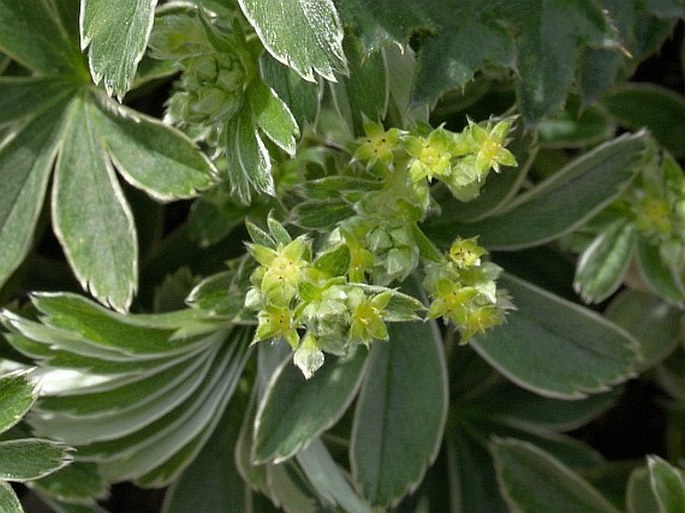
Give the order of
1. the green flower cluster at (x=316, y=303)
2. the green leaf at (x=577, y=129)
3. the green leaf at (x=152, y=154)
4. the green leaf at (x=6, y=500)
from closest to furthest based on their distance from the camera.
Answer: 1. the green flower cluster at (x=316, y=303)
2. the green leaf at (x=6, y=500)
3. the green leaf at (x=152, y=154)
4. the green leaf at (x=577, y=129)

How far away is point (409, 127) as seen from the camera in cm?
107

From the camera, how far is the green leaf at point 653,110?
1594mm

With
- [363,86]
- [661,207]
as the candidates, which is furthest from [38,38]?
[661,207]

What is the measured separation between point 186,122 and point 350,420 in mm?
587

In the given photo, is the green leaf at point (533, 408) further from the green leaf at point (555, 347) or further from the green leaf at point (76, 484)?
the green leaf at point (76, 484)

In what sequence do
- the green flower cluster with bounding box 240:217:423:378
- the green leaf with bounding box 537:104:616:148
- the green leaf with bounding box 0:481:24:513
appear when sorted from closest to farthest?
the green flower cluster with bounding box 240:217:423:378 < the green leaf with bounding box 0:481:24:513 < the green leaf with bounding box 537:104:616:148

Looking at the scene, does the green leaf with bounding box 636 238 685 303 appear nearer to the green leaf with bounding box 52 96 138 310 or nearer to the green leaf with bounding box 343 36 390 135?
the green leaf with bounding box 343 36 390 135

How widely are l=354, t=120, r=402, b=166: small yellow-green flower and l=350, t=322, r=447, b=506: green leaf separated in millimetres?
297

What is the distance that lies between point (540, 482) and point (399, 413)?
1.11ft

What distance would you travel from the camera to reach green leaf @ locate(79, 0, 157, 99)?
3.17 ft

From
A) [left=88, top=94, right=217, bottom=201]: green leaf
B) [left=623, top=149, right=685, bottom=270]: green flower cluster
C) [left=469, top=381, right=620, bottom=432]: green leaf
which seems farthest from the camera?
[left=469, top=381, right=620, bottom=432]: green leaf

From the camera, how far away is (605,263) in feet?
4.61

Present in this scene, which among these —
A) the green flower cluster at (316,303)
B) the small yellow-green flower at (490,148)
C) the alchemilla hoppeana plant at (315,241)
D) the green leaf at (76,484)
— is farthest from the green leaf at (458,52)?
the green leaf at (76,484)

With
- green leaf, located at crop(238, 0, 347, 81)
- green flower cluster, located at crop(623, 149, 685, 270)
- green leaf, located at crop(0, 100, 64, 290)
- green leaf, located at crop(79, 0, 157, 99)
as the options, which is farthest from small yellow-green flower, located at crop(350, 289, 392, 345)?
green flower cluster, located at crop(623, 149, 685, 270)
